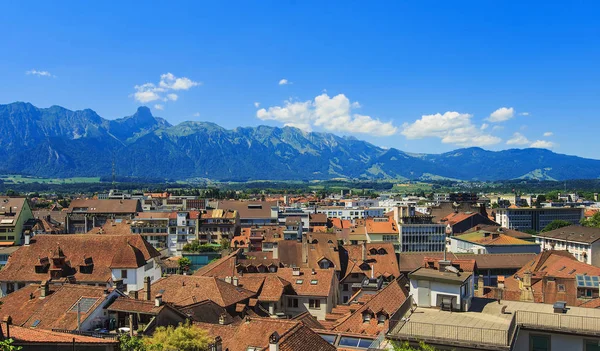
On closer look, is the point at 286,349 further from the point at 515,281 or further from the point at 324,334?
the point at 515,281

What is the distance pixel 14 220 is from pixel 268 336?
347ft

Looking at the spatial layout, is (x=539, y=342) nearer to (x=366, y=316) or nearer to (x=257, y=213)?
(x=366, y=316)

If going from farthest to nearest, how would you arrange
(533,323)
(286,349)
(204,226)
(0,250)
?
(204,226)
(0,250)
(286,349)
(533,323)

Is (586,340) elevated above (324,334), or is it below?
above

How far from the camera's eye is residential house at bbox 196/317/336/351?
78.7 feet

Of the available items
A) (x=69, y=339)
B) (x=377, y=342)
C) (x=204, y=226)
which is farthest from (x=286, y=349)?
(x=204, y=226)

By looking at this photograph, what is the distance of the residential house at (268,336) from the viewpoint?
78.7 ft

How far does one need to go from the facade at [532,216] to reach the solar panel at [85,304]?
157827 millimetres

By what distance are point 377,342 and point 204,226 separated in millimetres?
100733

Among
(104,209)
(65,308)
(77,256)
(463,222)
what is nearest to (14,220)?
(104,209)

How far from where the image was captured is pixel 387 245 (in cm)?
6338

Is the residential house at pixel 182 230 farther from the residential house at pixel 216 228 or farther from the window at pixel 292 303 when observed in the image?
the window at pixel 292 303

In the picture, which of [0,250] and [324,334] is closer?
[324,334]

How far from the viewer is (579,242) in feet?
299
